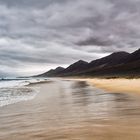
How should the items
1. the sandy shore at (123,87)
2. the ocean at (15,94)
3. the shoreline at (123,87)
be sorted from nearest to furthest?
the ocean at (15,94) → the shoreline at (123,87) → the sandy shore at (123,87)

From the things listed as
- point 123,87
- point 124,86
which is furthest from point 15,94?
point 124,86

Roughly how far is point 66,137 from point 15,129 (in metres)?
2.40

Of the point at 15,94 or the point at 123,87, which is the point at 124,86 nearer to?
the point at 123,87

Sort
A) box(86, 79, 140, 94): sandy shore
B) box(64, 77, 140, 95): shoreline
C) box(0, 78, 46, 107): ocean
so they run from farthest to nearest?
box(86, 79, 140, 94): sandy shore < box(64, 77, 140, 95): shoreline < box(0, 78, 46, 107): ocean

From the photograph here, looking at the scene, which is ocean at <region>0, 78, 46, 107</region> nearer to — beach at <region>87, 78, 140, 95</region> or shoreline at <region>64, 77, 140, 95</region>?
shoreline at <region>64, 77, 140, 95</region>

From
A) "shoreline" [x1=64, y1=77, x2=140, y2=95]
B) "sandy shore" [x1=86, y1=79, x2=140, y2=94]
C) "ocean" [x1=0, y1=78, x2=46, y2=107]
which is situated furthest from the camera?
"sandy shore" [x1=86, y1=79, x2=140, y2=94]

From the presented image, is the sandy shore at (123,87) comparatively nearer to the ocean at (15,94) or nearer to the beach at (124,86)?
the beach at (124,86)

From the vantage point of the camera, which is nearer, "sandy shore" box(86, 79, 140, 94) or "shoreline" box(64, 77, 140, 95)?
"shoreline" box(64, 77, 140, 95)

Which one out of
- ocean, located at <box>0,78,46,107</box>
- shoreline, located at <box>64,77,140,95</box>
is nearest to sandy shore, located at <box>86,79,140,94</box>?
shoreline, located at <box>64,77,140,95</box>

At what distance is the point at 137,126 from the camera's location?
7.73 m

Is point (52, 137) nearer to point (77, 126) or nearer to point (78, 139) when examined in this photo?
point (78, 139)

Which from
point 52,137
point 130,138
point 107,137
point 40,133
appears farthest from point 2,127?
point 130,138

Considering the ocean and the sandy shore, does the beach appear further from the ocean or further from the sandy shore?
the ocean

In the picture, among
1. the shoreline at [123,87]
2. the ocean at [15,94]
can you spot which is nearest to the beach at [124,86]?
the shoreline at [123,87]
